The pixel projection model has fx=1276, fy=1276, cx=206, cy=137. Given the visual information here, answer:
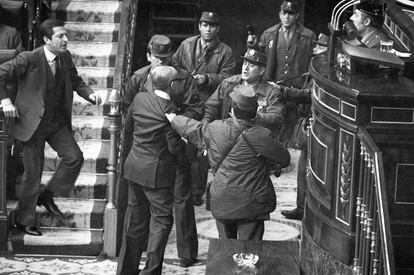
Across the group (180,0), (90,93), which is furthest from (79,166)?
(180,0)

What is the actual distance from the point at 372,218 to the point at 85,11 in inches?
270

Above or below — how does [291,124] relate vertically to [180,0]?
below

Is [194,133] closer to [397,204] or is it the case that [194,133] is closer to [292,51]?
[397,204]

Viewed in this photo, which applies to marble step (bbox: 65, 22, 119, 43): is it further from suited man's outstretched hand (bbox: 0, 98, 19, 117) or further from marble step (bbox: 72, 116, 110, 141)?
suited man's outstretched hand (bbox: 0, 98, 19, 117)

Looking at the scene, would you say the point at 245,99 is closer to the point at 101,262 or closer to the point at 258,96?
the point at 258,96

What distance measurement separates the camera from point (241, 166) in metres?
11.0

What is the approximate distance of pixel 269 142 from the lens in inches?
430

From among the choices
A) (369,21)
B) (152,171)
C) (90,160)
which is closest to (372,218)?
(152,171)

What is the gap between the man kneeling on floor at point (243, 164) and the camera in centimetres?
1091

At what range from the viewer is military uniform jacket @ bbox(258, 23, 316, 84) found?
15.4 m

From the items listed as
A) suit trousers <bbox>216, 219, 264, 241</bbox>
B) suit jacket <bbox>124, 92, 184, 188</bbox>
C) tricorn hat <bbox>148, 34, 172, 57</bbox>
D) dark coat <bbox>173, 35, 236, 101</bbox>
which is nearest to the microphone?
dark coat <bbox>173, 35, 236, 101</bbox>

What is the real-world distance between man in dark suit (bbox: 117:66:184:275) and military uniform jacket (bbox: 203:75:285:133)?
0.75 meters

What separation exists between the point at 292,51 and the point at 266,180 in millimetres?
4514

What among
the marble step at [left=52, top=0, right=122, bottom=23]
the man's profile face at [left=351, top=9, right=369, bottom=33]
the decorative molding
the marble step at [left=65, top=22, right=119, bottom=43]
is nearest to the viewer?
the decorative molding
